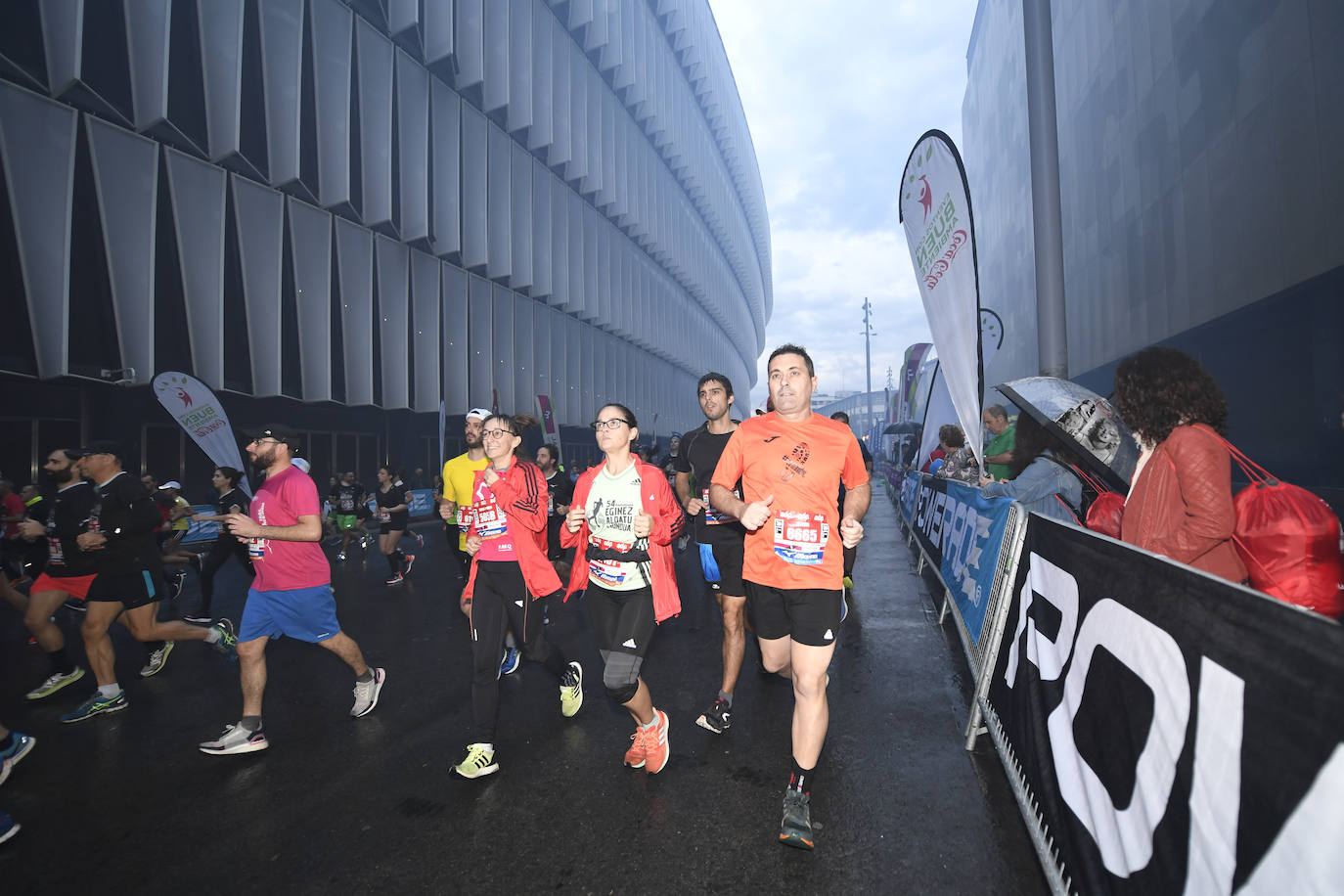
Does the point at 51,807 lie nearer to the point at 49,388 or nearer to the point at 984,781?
the point at 984,781

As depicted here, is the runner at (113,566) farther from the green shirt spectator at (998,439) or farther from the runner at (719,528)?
the green shirt spectator at (998,439)

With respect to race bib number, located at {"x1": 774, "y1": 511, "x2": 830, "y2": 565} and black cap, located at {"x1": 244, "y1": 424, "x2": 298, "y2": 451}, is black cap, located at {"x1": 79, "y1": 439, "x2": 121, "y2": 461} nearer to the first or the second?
black cap, located at {"x1": 244, "y1": 424, "x2": 298, "y2": 451}

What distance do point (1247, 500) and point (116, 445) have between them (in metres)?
6.72

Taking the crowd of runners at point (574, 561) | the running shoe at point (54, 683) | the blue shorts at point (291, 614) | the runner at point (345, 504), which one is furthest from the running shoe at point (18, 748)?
the runner at point (345, 504)

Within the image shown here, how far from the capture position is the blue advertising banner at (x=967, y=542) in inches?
155

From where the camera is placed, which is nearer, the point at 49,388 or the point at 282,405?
the point at 49,388

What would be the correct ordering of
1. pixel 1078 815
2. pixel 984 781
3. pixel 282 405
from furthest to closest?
pixel 282 405 → pixel 984 781 → pixel 1078 815

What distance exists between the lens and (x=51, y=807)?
313cm

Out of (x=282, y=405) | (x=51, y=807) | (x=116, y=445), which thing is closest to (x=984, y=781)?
(x=51, y=807)

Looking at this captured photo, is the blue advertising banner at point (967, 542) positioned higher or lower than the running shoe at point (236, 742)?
higher

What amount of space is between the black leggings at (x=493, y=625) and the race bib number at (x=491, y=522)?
0.55 feet

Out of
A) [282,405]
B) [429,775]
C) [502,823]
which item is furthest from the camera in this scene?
[282,405]

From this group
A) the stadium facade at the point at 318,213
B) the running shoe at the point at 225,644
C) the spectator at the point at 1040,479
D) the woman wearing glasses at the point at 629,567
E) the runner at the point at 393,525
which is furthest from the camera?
Result: the stadium facade at the point at 318,213

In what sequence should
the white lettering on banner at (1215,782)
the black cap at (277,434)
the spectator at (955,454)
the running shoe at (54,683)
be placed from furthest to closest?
1. the spectator at (955,454)
2. the running shoe at (54,683)
3. the black cap at (277,434)
4. the white lettering on banner at (1215,782)
